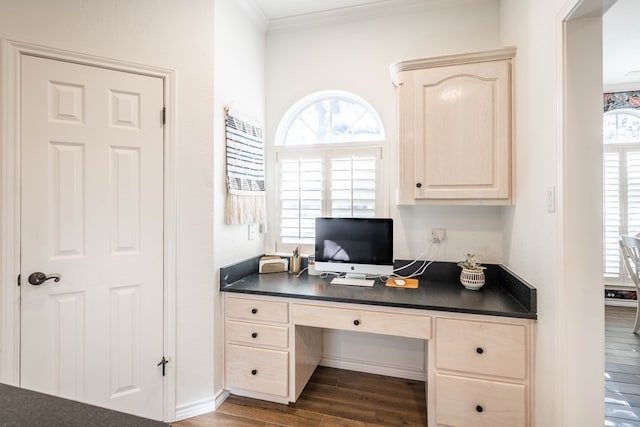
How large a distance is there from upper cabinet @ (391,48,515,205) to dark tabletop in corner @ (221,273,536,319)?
22.9 inches

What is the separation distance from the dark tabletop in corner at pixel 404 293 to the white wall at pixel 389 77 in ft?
1.05

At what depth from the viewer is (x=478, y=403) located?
5.20 feet

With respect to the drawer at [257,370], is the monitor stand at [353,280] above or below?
above

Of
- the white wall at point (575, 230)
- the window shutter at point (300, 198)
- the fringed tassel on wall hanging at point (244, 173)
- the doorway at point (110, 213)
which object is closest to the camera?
the white wall at point (575, 230)

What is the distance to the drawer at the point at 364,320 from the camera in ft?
5.54

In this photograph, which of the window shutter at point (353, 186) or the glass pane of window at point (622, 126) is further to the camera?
the glass pane of window at point (622, 126)

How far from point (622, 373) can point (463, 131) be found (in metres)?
2.26

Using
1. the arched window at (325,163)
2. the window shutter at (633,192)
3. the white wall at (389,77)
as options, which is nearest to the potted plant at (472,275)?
the white wall at (389,77)

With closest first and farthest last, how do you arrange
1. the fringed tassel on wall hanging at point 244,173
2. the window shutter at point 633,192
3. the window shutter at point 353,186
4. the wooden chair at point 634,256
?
1. the fringed tassel on wall hanging at point 244,173
2. the window shutter at point 353,186
3. the wooden chair at point 634,256
4. the window shutter at point 633,192

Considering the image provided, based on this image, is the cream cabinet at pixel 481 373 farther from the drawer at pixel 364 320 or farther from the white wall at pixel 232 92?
the white wall at pixel 232 92

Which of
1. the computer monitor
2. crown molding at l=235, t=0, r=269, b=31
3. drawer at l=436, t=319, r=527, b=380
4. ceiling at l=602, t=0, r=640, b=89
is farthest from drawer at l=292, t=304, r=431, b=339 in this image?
ceiling at l=602, t=0, r=640, b=89

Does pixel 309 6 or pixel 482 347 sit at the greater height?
pixel 309 6

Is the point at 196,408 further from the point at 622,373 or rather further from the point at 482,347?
the point at 622,373

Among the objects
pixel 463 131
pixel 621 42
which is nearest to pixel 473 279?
pixel 463 131
